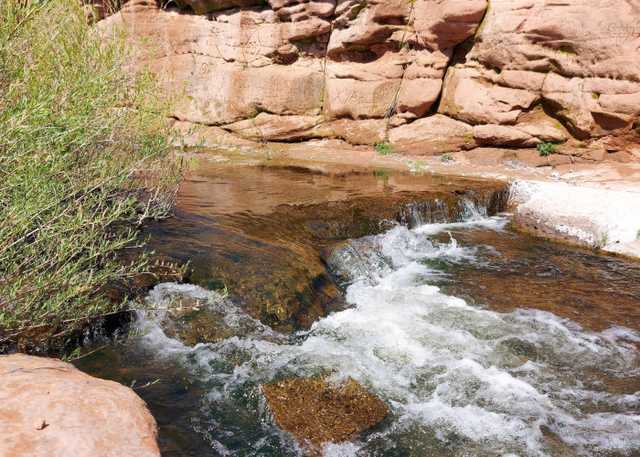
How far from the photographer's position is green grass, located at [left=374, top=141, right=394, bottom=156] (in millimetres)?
15094

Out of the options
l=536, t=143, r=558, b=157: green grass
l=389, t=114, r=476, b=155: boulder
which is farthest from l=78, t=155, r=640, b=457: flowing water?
l=389, t=114, r=476, b=155: boulder

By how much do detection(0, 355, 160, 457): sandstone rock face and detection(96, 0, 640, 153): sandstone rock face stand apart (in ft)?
34.4

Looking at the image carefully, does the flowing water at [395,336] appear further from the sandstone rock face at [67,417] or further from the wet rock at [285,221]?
the sandstone rock face at [67,417]

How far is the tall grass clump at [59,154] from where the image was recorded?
390 cm

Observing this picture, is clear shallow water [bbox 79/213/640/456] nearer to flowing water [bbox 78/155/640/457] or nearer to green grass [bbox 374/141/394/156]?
flowing water [bbox 78/155/640/457]

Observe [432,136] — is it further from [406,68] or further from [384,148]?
[406,68]

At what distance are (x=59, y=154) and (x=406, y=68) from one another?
12731mm

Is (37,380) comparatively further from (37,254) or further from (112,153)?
(112,153)

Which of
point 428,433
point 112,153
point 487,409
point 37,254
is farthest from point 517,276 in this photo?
point 37,254

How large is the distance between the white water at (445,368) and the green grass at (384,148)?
7.88 m

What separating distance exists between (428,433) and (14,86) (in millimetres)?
4194

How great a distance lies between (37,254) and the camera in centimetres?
412

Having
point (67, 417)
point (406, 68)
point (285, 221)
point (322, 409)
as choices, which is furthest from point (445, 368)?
point (406, 68)

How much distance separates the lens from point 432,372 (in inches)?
223
